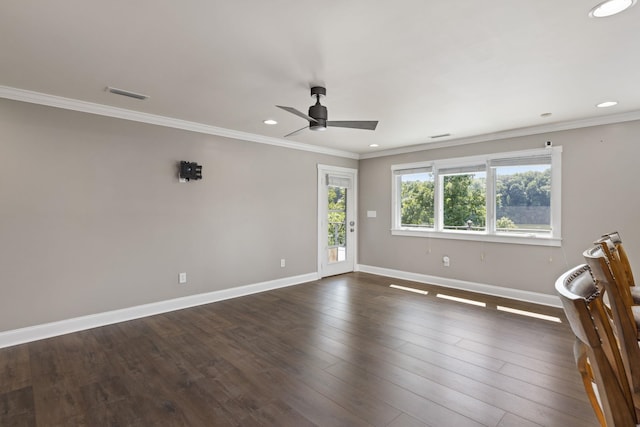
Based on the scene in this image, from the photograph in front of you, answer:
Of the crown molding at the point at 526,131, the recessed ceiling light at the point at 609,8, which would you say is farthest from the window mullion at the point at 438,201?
the recessed ceiling light at the point at 609,8

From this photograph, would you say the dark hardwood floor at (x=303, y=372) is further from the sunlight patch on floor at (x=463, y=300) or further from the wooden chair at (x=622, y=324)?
the wooden chair at (x=622, y=324)

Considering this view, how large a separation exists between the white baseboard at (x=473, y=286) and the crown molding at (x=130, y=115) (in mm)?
2945

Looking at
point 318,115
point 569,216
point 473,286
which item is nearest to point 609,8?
point 318,115

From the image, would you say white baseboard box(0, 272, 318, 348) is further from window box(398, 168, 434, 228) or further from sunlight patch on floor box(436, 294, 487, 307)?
window box(398, 168, 434, 228)

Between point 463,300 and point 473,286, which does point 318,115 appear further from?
point 473,286

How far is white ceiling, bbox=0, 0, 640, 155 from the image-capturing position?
6.34ft

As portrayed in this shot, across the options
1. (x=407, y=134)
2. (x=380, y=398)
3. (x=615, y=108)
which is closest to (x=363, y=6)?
(x=380, y=398)

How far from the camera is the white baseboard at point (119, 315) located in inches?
128

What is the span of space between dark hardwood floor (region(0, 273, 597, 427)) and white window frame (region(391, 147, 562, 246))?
3.49 ft

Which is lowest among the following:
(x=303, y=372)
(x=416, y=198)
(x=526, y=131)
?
(x=303, y=372)

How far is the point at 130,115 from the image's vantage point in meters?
3.90

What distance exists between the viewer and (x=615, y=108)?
3.69m

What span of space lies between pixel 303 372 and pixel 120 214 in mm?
2904

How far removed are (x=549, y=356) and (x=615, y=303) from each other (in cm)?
252
